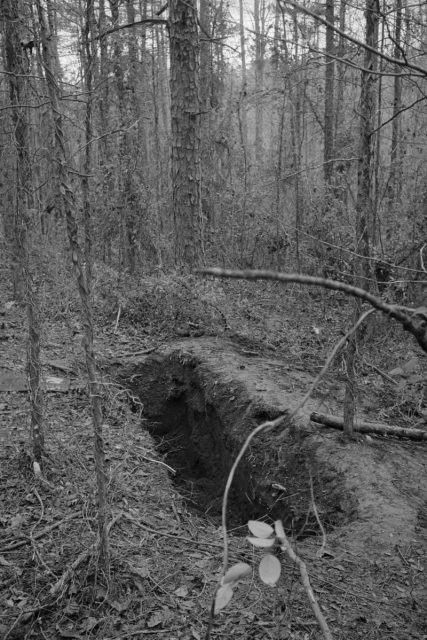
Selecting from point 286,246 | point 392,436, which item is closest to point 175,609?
point 392,436

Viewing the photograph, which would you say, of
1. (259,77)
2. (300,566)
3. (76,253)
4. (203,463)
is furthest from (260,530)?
(259,77)

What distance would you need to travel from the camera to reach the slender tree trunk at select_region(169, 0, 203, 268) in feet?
26.4

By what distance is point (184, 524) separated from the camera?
410 centimetres

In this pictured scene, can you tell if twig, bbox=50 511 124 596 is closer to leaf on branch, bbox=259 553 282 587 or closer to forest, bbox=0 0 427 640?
forest, bbox=0 0 427 640

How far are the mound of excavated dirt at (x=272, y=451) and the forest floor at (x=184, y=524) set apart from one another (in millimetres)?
22

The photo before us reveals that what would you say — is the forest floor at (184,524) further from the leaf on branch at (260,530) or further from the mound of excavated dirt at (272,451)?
the leaf on branch at (260,530)

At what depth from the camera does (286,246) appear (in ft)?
37.6

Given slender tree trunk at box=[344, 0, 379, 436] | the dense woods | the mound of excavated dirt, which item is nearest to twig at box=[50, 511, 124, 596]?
the mound of excavated dirt

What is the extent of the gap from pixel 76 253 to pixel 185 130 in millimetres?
6099

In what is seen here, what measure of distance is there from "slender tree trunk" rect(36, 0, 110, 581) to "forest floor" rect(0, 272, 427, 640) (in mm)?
196

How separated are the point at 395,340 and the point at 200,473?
3.39 metres

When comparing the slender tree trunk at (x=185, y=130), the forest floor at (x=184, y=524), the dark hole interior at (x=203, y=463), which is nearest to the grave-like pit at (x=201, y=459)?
the dark hole interior at (x=203, y=463)

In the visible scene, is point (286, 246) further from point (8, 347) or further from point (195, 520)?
point (195, 520)

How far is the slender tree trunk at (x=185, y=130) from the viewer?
26.4ft
